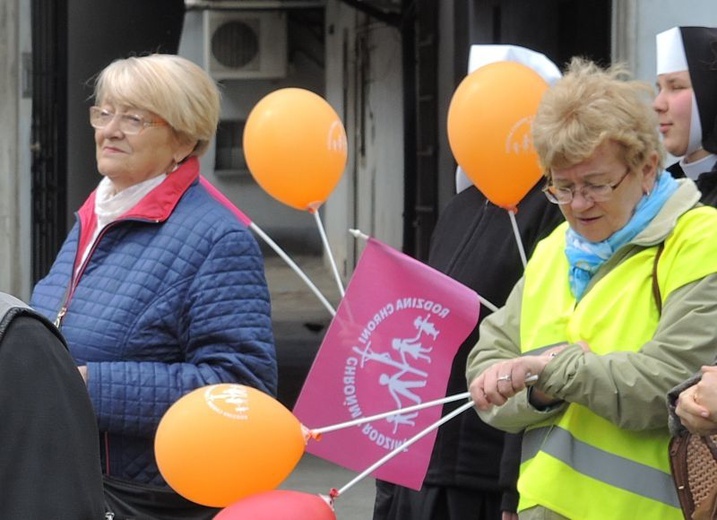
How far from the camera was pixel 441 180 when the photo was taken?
24.2ft

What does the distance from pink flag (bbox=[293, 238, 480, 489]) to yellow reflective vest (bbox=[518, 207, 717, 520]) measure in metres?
0.76

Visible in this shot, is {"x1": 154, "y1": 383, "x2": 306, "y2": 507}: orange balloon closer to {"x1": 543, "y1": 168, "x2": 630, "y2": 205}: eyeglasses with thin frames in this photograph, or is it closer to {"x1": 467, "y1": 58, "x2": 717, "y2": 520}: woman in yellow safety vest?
{"x1": 467, "y1": 58, "x2": 717, "y2": 520}: woman in yellow safety vest

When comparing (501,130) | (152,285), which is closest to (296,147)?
(501,130)

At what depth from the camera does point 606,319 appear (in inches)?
103

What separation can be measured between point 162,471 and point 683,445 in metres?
1.07

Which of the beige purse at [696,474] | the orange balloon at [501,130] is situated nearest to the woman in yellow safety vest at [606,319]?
the beige purse at [696,474]

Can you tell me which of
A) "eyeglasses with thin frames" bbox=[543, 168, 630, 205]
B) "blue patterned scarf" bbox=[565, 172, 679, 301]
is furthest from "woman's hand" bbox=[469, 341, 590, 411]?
"eyeglasses with thin frames" bbox=[543, 168, 630, 205]

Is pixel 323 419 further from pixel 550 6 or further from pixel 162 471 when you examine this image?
pixel 550 6

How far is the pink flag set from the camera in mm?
3469

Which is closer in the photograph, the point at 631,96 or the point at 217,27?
the point at 631,96

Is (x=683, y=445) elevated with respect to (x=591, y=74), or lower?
lower

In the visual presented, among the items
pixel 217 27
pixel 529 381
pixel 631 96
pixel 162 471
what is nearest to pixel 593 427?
pixel 529 381

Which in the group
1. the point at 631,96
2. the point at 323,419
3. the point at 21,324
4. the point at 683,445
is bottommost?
the point at 323,419

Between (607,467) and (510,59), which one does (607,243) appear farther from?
(510,59)
